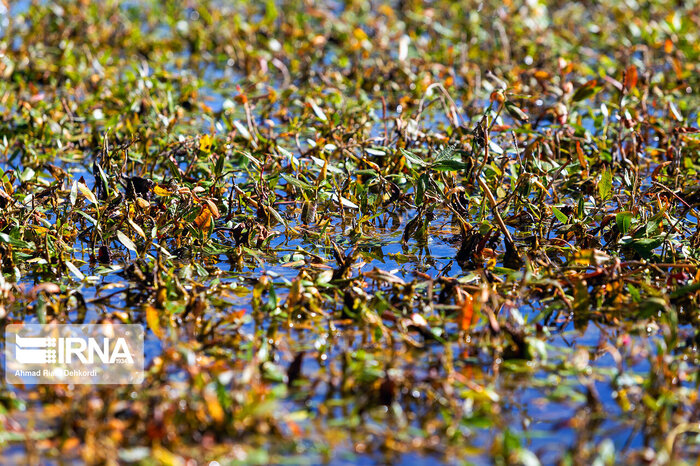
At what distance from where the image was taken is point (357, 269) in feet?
10.3

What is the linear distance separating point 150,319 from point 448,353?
802 mm

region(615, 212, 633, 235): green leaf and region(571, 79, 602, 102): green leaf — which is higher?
region(571, 79, 602, 102): green leaf

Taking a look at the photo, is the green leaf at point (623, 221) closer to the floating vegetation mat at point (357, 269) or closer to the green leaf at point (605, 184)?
the floating vegetation mat at point (357, 269)

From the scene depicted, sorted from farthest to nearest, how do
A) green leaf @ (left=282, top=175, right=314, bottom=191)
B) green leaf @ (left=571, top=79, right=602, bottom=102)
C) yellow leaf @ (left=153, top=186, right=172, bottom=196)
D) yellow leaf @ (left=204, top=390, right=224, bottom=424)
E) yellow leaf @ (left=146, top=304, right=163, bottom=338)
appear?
green leaf @ (left=571, top=79, right=602, bottom=102), green leaf @ (left=282, top=175, right=314, bottom=191), yellow leaf @ (left=153, top=186, right=172, bottom=196), yellow leaf @ (left=146, top=304, right=163, bottom=338), yellow leaf @ (left=204, top=390, right=224, bottom=424)

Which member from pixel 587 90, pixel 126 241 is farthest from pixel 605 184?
pixel 126 241

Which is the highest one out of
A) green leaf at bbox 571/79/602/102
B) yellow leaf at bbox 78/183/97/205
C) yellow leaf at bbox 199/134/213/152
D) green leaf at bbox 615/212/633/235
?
green leaf at bbox 571/79/602/102

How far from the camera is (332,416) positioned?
223cm

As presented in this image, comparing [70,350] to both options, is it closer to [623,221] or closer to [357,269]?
[357,269]

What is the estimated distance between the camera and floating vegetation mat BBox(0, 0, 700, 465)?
2.14 metres

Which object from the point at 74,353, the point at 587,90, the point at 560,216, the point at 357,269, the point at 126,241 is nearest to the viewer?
the point at 74,353

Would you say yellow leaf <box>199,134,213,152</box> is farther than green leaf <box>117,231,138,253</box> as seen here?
Yes

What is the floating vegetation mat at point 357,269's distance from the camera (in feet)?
7.02

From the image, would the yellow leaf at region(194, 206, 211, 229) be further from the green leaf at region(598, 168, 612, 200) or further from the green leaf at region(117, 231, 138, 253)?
the green leaf at region(598, 168, 612, 200)

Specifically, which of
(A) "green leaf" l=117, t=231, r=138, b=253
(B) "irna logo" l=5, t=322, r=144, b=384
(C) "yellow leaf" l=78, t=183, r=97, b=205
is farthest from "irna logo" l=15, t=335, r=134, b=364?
(C) "yellow leaf" l=78, t=183, r=97, b=205
